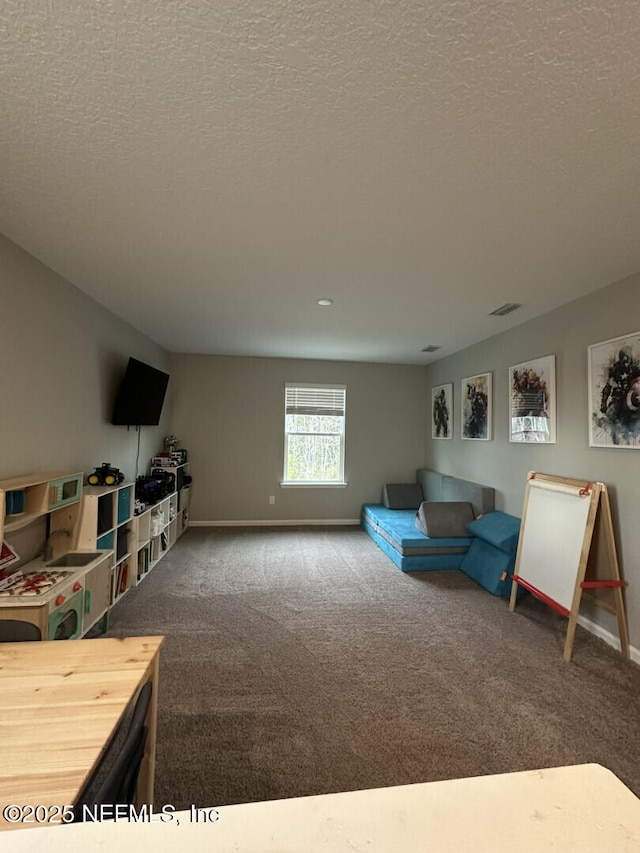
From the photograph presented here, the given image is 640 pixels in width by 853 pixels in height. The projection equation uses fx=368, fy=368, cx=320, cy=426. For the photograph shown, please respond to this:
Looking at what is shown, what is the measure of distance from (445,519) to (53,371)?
3.68 metres

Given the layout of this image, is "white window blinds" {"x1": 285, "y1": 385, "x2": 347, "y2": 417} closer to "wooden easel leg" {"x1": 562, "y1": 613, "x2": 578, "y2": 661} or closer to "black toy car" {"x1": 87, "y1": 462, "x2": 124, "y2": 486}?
"black toy car" {"x1": 87, "y1": 462, "x2": 124, "y2": 486}

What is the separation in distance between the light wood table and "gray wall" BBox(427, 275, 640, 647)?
2.85 meters

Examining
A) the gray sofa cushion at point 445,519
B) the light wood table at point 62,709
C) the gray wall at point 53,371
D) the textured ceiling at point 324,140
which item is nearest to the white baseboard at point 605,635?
the gray sofa cushion at point 445,519

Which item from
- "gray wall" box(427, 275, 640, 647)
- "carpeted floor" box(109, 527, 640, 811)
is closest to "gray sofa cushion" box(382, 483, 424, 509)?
"gray wall" box(427, 275, 640, 647)

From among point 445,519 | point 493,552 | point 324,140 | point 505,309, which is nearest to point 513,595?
point 493,552

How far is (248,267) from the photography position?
244cm

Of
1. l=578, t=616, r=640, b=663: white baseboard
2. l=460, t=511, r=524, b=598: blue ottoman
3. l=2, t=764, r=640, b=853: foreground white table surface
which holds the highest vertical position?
l=2, t=764, r=640, b=853: foreground white table surface

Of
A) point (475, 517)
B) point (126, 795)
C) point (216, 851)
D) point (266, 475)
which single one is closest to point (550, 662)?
point (475, 517)

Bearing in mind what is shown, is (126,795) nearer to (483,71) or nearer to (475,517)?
(483,71)

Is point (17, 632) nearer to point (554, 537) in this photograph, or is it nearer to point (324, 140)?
point (324, 140)

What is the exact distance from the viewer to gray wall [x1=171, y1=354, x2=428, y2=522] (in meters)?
5.33

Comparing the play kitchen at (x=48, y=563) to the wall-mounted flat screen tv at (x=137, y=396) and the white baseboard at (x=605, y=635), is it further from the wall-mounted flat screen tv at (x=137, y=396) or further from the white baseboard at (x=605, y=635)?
the white baseboard at (x=605, y=635)

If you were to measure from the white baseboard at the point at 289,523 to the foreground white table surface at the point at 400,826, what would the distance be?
5.02 metres

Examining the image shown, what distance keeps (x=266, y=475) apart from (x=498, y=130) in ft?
15.6
